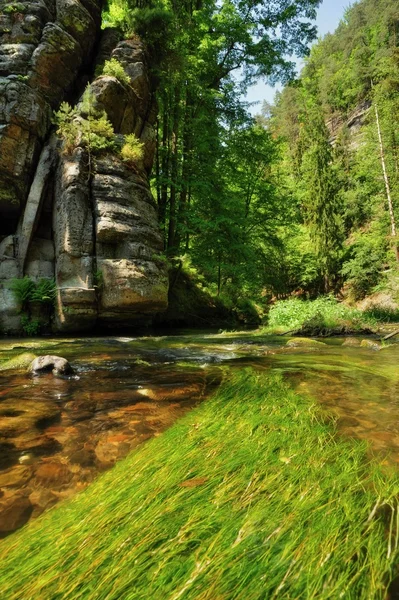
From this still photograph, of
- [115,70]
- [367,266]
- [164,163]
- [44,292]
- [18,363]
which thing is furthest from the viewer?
[367,266]

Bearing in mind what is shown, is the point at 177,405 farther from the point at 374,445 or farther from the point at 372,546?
the point at 372,546

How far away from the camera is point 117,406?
3203 millimetres

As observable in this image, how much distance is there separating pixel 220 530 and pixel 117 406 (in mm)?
2113

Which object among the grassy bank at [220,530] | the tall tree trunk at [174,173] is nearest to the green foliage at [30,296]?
the tall tree trunk at [174,173]

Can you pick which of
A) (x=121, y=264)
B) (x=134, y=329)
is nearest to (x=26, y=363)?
(x=121, y=264)

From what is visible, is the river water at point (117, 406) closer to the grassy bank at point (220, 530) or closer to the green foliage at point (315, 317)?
the grassy bank at point (220, 530)

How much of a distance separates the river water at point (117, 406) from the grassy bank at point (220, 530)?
0.25m

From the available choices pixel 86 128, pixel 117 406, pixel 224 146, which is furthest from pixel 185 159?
pixel 117 406

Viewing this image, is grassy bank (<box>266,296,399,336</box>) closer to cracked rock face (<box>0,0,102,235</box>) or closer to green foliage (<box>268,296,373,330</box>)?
green foliage (<box>268,296,373,330</box>)

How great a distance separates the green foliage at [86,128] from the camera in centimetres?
1107

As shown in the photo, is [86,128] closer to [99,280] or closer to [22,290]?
[99,280]

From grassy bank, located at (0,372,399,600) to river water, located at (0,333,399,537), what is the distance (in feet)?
0.82

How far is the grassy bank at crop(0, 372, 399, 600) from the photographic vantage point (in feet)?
3.46

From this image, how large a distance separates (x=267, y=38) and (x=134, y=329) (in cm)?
1580
